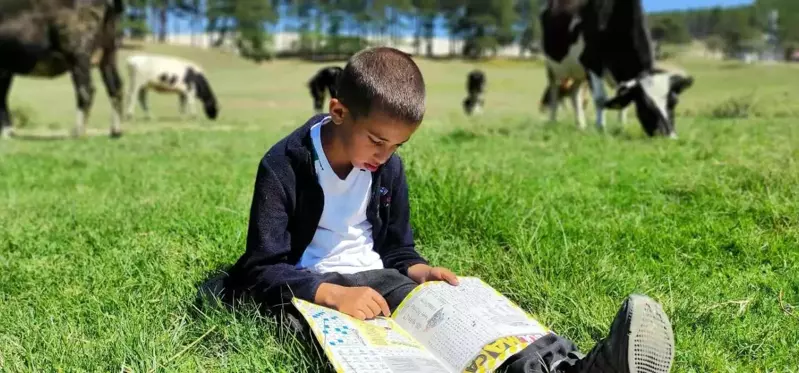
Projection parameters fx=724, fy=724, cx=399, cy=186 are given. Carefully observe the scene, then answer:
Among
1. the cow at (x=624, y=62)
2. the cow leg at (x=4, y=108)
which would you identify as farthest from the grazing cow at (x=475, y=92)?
the cow leg at (x=4, y=108)

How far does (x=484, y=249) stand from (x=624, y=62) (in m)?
6.67

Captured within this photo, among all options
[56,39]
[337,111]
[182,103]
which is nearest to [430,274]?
[337,111]

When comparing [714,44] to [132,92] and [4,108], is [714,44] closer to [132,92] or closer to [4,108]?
[132,92]

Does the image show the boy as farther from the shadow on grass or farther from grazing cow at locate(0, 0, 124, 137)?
grazing cow at locate(0, 0, 124, 137)

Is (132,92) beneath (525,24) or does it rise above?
beneath

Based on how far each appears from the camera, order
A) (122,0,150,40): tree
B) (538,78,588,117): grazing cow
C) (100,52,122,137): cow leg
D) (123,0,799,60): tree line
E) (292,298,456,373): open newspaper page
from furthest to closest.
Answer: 1. (122,0,150,40): tree
2. (123,0,799,60): tree line
3. (538,78,588,117): grazing cow
4. (100,52,122,137): cow leg
5. (292,298,456,373): open newspaper page

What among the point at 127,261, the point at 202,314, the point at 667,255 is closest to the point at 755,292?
the point at 667,255

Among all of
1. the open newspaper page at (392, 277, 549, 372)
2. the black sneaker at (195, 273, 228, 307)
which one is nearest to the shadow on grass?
the black sneaker at (195, 273, 228, 307)

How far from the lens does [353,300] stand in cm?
201

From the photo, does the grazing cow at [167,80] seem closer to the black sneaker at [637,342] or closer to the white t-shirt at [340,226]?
the white t-shirt at [340,226]

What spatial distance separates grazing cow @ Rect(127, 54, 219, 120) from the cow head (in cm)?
1292

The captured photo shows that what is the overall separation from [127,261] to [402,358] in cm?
156

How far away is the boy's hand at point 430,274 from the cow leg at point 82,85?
9.45 metres

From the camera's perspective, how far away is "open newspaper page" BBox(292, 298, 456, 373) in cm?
173
